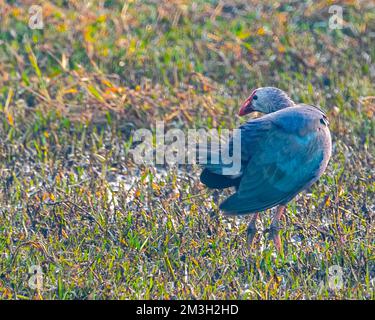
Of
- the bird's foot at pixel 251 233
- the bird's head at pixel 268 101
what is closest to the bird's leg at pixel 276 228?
the bird's foot at pixel 251 233

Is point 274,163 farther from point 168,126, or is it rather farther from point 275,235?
point 168,126

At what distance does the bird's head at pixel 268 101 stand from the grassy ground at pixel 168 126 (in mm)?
537

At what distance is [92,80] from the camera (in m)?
6.91

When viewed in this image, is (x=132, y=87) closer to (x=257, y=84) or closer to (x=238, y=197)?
(x=257, y=84)

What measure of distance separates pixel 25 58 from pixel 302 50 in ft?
6.86

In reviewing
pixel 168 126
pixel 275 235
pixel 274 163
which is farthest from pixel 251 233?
pixel 168 126

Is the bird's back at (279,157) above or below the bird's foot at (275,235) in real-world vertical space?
above

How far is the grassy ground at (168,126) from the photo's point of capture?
4.80m

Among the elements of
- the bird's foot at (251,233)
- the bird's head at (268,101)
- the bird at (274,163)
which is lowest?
the bird's foot at (251,233)

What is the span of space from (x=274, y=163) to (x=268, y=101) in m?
0.76

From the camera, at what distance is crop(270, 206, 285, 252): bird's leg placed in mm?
5051

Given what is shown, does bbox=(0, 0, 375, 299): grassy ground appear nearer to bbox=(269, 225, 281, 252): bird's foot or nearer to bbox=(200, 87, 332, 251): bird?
bbox=(269, 225, 281, 252): bird's foot

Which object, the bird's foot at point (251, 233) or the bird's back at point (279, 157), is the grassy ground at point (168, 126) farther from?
the bird's back at point (279, 157)

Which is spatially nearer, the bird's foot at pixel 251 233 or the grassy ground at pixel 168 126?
the grassy ground at pixel 168 126
